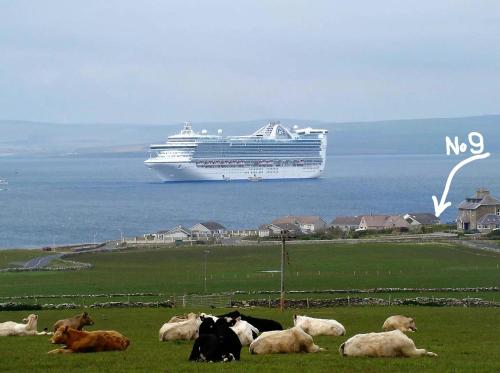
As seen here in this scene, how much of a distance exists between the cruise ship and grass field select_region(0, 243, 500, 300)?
89.2 meters

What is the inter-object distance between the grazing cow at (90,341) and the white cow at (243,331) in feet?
4.78

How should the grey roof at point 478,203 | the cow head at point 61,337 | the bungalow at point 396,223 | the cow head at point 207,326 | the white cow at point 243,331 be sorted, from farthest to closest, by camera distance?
the bungalow at point 396,223
the grey roof at point 478,203
the white cow at point 243,331
the cow head at point 61,337
the cow head at point 207,326

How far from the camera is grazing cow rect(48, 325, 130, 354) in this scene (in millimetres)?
12008

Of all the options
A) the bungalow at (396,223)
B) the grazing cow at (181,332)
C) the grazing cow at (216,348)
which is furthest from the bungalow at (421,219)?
the grazing cow at (216,348)

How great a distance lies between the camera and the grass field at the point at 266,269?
1225 inches

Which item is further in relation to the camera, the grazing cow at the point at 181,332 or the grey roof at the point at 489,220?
the grey roof at the point at 489,220

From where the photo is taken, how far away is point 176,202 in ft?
378

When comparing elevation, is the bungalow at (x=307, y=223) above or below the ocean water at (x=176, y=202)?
below

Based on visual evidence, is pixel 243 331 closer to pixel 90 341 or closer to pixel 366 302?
pixel 90 341

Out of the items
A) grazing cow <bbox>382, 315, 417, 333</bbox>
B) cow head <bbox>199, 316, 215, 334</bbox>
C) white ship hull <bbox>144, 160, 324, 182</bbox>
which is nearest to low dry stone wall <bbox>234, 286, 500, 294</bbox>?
grazing cow <bbox>382, 315, 417, 333</bbox>

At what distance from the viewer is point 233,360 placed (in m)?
11.3

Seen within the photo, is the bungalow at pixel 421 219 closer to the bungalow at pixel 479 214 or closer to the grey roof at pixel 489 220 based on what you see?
the bungalow at pixel 479 214

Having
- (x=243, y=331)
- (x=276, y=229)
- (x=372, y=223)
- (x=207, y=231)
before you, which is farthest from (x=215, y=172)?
(x=243, y=331)

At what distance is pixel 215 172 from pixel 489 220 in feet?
275
